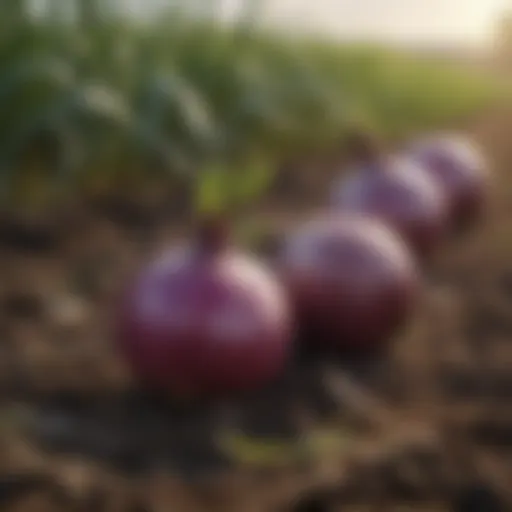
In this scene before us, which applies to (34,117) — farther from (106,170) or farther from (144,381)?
(144,381)

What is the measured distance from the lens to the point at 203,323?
2033mm

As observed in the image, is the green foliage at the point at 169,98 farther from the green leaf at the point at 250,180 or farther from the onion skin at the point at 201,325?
the onion skin at the point at 201,325

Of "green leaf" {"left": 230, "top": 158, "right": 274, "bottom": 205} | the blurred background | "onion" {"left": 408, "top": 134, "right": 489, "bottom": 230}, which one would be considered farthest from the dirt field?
"onion" {"left": 408, "top": 134, "right": 489, "bottom": 230}

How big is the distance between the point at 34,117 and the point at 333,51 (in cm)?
239

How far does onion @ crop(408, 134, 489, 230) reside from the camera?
11.9ft

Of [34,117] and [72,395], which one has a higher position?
[34,117]

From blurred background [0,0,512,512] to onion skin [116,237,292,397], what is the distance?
79 millimetres

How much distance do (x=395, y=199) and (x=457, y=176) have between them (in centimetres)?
69

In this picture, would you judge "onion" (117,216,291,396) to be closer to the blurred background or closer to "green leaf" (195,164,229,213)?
the blurred background

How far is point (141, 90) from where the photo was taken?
135 inches

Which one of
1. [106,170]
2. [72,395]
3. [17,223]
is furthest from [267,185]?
[72,395]

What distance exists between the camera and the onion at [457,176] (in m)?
3.62

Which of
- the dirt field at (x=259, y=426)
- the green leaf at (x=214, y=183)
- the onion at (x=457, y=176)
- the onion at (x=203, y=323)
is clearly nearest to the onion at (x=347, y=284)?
the dirt field at (x=259, y=426)

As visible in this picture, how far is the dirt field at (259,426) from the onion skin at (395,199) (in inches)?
8.2
